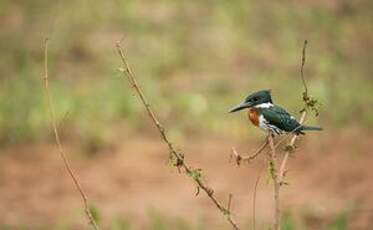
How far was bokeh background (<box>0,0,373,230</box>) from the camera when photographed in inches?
278

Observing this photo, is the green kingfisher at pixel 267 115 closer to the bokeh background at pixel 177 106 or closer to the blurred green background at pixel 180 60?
the bokeh background at pixel 177 106

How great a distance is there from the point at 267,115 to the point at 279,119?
47 millimetres

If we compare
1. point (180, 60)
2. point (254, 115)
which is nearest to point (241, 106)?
point (254, 115)

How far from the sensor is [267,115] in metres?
3.05

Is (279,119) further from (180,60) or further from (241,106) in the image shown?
(180,60)

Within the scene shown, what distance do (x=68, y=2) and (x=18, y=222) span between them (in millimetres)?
4801

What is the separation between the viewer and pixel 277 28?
10.6 meters

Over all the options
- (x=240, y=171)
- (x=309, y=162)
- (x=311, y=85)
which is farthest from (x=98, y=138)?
(x=311, y=85)

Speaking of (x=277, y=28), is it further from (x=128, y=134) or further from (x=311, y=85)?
(x=128, y=134)

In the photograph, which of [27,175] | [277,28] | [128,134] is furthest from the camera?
[277,28]

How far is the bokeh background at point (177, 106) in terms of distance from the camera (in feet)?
23.2

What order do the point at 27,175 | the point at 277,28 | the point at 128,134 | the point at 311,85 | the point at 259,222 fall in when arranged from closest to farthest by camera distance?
the point at 259,222
the point at 27,175
the point at 128,134
the point at 311,85
the point at 277,28

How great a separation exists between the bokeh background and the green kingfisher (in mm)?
2227

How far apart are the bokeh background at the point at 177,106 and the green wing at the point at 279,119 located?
7.27ft
